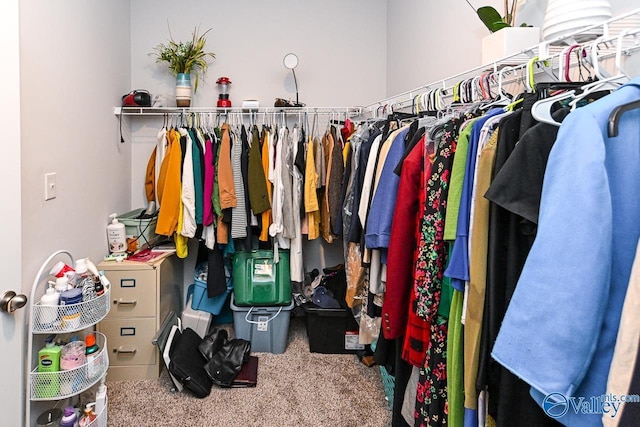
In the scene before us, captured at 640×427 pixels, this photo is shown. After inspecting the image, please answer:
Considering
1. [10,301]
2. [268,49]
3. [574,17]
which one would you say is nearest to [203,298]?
[10,301]

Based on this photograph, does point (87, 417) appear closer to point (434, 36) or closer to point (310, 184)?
point (310, 184)

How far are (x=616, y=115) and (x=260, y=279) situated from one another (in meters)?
2.35

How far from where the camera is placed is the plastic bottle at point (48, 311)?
5.41ft

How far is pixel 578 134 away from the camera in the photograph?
2.42 feet

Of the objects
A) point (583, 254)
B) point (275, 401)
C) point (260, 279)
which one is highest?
point (583, 254)

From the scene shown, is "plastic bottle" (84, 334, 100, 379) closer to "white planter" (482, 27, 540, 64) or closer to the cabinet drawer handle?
the cabinet drawer handle

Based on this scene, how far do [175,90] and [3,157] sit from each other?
6.11 feet

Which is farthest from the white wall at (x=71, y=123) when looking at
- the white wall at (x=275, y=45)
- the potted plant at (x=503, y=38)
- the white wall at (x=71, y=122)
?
the potted plant at (x=503, y=38)

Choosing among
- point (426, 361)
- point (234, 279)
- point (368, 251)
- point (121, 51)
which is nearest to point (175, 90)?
point (121, 51)

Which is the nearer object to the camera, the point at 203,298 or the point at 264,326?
the point at 264,326

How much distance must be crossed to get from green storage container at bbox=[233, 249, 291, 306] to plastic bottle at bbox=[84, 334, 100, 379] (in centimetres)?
105

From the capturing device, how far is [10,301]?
4.37ft

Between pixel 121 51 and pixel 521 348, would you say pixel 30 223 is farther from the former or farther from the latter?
pixel 521 348

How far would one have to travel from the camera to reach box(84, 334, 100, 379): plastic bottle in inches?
69.2
